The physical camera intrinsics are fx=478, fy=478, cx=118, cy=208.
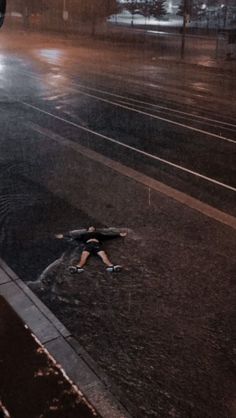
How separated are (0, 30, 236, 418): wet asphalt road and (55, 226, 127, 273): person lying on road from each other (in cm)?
16

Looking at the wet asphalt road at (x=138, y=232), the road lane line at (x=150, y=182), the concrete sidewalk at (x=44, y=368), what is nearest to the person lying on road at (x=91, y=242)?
the wet asphalt road at (x=138, y=232)

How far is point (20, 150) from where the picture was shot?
11.4 metres

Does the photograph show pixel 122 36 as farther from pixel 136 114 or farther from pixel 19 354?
pixel 19 354

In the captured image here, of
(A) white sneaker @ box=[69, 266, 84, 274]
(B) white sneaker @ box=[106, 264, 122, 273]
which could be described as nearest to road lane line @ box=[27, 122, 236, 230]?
(B) white sneaker @ box=[106, 264, 122, 273]

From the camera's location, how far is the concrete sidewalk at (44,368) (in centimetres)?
423

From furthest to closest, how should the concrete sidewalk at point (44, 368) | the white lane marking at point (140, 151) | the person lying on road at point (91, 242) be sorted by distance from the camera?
1. the white lane marking at point (140, 151)
2. the person lying on road at point (91, 242)
3. the concrete sidewalk at point (44, 368)

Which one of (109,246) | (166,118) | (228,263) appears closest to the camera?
(228,263)

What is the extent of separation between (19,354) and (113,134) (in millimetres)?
9092

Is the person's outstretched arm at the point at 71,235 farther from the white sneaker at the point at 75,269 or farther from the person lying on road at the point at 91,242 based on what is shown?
the white sneaker at the point at 75,269

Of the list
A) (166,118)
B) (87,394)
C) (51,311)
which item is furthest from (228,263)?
(166,118)

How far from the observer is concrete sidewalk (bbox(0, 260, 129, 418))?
13.9ft

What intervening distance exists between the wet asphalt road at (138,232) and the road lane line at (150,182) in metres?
0.13

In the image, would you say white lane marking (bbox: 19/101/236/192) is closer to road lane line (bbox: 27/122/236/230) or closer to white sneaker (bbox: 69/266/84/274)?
road lane line (bbox: 27/122/236/230)

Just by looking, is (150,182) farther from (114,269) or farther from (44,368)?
(44,368)
